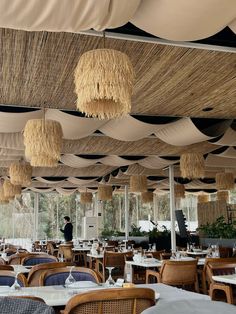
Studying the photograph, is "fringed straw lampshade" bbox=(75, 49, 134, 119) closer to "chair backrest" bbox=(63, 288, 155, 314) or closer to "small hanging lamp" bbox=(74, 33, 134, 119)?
"small hanging lamp" bbox=(74, 33, 134, 119)

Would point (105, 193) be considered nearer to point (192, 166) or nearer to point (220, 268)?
point (192, 166)

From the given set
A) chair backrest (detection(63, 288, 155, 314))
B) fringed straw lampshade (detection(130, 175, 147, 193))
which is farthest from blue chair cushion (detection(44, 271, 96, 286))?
fringed straw lampshade (detection(130, 175, 147, 193))

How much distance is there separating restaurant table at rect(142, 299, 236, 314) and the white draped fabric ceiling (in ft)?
6.29

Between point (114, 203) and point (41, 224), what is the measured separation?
4209mm

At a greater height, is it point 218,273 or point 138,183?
point 138,183

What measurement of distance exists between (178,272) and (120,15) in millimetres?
4467

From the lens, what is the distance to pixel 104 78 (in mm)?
3260

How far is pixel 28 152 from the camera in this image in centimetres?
551

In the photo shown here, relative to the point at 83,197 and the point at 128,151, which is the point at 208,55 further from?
the point at 83,197

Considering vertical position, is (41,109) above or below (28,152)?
above

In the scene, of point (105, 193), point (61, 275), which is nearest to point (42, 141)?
point (61, 275)

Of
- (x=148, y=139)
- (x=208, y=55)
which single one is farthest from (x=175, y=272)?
(x=148, y=139)

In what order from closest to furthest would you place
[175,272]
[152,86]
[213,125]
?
[152,86] → [175,272] → [213,125]

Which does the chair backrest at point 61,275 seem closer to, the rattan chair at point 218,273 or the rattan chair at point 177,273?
the rattan chair at point 218,273
